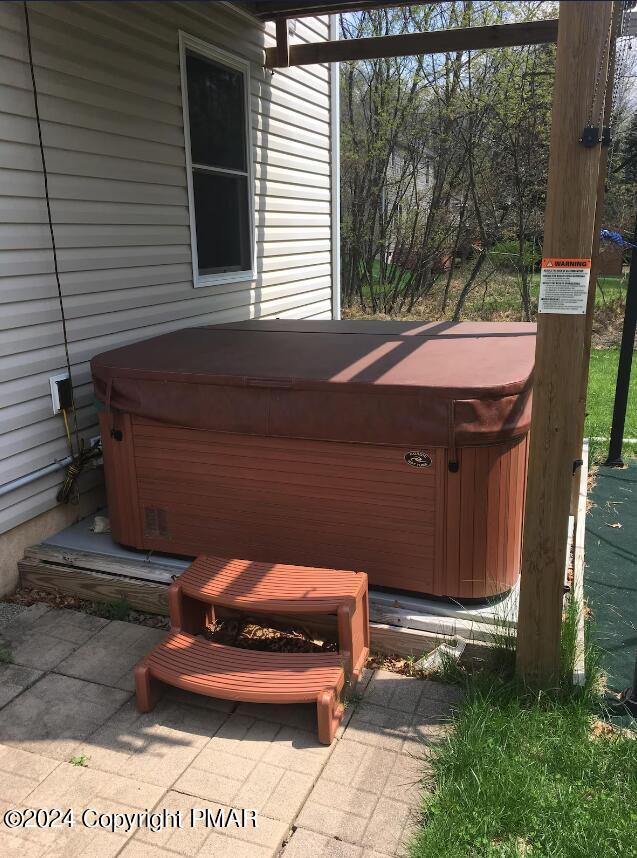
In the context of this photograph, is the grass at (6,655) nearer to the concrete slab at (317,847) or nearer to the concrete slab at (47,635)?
the concrete slab at (47,635)

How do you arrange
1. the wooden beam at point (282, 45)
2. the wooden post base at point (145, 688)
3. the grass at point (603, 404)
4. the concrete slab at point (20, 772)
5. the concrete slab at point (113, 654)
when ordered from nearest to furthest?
the concrete slab at point (20, 772), the wooden post base at point (145, 688), the concrete slab at point (113, 654), the wooden beam at point (282, 45), the grass at point (603, 404)

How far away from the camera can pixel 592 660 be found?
2.71 metres

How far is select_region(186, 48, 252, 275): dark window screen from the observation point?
16.6 feet

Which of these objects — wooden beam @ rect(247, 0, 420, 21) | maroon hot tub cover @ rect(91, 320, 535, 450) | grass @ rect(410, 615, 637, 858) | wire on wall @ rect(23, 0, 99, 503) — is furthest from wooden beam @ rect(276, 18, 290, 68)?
grass @ rect(410, 615, 637, 858)

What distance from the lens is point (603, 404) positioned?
727cm

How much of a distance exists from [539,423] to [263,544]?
4.81ft

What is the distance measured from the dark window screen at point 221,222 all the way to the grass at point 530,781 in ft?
12.5

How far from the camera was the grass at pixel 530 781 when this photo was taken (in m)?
2.04

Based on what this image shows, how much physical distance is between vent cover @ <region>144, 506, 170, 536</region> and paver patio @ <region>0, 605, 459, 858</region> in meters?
0.69

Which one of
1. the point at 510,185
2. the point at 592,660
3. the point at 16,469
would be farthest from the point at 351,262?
the point at 592,660

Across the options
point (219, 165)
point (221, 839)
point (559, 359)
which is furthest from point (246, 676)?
point (219, 165)

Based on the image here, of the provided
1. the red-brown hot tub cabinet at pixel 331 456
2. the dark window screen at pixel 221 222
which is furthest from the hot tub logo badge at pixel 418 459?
the dark window screen at pixel 221 222

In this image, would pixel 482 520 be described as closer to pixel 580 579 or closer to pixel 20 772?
pixel 580 579

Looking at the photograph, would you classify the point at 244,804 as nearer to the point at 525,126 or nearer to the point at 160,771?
the point at 160,771
